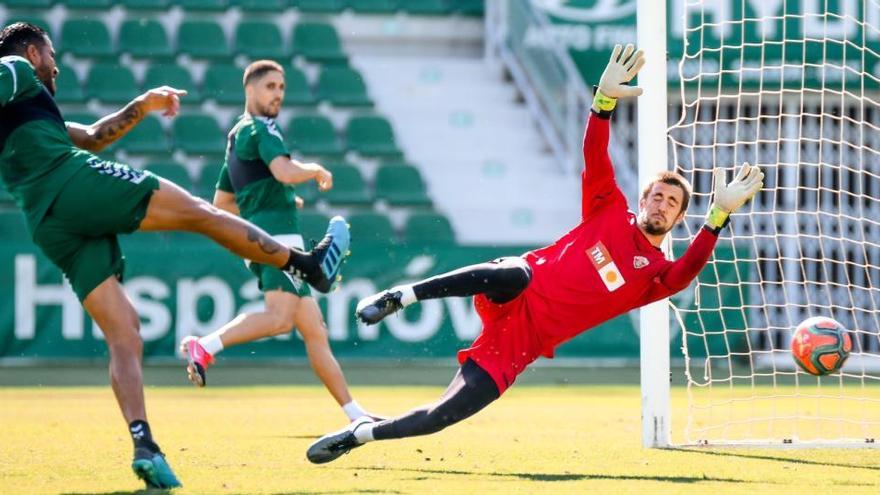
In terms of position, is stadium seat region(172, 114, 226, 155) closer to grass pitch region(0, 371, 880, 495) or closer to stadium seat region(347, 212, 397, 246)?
stadium seat region(347, 212, 397, 246)

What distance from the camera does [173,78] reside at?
18672 mm

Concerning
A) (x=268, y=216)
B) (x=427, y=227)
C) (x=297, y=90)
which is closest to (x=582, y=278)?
(x=268, y=216)

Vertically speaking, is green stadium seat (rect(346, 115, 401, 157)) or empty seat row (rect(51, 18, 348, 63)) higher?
empty seat row (rect(51, 18, 348, 63))

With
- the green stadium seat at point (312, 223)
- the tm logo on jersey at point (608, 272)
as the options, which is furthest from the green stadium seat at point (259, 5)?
the tm logo on jersey at point (608, 272)

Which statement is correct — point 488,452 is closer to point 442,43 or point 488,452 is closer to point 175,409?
point 175,409

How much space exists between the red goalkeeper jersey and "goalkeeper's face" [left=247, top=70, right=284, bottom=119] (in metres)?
2.18

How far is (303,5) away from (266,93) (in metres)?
12.0

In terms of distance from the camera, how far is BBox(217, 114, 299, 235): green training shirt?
810 centimetres

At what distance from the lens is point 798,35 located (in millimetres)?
20250

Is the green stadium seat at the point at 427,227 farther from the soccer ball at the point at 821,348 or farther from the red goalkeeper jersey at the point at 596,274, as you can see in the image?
the red goalkeeper jersey at the point at 596,274

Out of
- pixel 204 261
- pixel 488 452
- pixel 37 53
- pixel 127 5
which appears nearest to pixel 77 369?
pixel 204 261

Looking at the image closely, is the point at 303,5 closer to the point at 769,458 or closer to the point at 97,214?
the point at 769,458

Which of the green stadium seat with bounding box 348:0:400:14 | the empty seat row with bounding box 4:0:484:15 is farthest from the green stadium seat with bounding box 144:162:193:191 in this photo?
the green stadium seat with bounding box 348:0:400:14

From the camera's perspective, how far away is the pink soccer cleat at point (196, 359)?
7.66 metres
